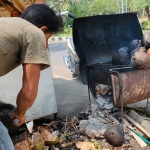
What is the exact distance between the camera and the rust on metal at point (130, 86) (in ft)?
10.5

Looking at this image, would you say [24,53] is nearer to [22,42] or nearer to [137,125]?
[22,42]

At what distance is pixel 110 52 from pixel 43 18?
8.98 feet

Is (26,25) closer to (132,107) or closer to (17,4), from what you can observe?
(17,4)

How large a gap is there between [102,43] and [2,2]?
1.90 meters

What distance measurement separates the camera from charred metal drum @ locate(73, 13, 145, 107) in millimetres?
3270

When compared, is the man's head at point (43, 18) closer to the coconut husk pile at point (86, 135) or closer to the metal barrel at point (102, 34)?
the coconut husk pile at point (86, 135)

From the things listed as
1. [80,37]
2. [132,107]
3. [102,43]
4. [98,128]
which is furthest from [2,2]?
[132,107]

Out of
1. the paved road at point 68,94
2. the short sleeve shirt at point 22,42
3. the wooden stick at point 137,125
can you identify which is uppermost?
the short sleeve shirt at point 22,42

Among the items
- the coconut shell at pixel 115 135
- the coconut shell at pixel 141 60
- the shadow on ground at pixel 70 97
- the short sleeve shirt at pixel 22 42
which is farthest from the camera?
the shadow on ground at pixel 70 97

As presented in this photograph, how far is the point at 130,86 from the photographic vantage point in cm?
330

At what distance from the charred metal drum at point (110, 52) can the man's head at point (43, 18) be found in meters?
1.38

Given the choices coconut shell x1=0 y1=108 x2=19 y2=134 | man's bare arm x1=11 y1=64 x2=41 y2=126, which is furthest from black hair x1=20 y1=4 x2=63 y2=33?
coconut shell x1=0 y1=108 x2=19 y2=134

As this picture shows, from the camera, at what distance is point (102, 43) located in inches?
179

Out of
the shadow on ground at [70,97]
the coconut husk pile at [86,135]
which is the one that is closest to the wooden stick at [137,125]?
the coconut husk pile at [86,135]
